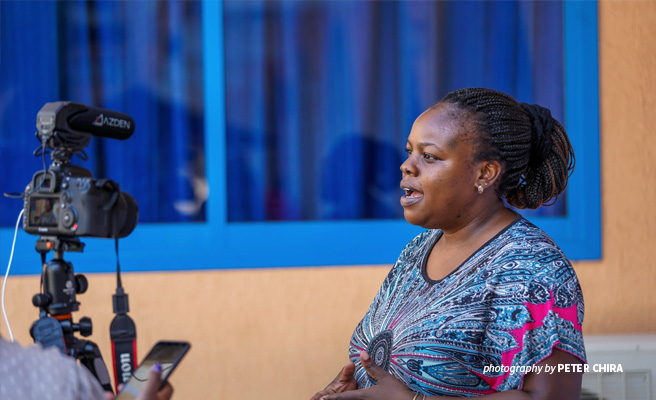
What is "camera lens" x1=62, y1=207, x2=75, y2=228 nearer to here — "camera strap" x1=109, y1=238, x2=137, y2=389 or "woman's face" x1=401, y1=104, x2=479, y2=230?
"camera strap" x1=109, y1=238, x2=137, y2=389

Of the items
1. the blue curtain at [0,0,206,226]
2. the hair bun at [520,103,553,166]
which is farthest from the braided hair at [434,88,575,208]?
the blue curtain at [0,0,206,226]

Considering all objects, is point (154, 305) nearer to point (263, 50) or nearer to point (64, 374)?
point (263, 50)

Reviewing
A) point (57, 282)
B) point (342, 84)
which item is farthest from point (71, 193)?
point (342, 84)

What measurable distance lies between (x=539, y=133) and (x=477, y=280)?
20.5 inches

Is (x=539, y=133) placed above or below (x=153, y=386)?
above

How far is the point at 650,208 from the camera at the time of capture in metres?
3.58

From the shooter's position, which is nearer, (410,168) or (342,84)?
(410,168)

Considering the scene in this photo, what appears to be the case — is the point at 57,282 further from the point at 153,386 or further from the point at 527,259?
the point at 527,259

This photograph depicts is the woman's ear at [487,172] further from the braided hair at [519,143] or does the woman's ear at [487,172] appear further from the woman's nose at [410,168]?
the woman's nose at [410,168]

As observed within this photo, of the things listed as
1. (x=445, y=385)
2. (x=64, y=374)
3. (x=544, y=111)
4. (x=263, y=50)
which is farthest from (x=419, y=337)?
(x=263, y=50)

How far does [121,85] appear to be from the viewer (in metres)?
3.47

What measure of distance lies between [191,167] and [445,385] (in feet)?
6.68

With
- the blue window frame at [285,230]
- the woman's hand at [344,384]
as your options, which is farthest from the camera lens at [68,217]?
the blue window frame at [285,230]

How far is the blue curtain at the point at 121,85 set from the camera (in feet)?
11.2
